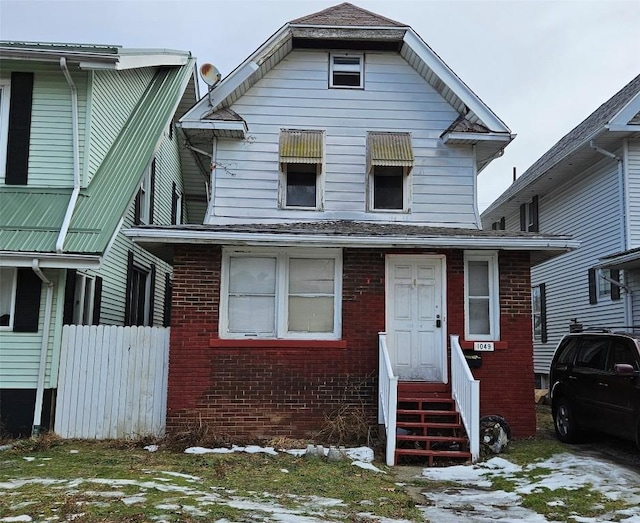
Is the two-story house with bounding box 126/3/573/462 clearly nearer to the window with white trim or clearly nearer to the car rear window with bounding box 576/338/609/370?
the window with white trim

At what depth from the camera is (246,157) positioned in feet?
38.3

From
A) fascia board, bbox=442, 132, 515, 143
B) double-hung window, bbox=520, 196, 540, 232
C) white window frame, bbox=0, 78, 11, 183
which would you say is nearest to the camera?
white window frame, bbox=0, 78, 11, 183

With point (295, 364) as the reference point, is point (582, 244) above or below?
above

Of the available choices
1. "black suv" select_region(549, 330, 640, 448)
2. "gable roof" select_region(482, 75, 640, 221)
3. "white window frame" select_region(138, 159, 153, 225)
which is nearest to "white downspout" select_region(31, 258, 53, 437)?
"white window frame" select_region(138, 159, 153, 225)

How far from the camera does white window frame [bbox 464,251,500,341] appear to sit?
408 inches

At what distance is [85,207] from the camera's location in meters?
10.6

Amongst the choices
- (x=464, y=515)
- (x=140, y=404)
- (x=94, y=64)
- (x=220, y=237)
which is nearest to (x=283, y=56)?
(x=94, y=64)

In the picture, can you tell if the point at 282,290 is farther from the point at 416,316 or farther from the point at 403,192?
the point at 403,192

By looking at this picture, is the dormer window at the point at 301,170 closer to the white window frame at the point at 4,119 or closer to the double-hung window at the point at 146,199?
the double-hung window at the point at 146,199

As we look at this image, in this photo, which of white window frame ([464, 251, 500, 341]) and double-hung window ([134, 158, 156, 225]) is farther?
double-hung window ([134, 158, 156, 225])

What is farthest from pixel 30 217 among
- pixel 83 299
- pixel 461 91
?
pixel 461 91

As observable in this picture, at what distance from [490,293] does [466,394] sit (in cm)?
214

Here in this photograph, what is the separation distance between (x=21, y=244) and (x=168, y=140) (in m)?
8.21

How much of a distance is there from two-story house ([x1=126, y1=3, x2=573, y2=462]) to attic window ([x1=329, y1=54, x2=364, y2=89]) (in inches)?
1.7
